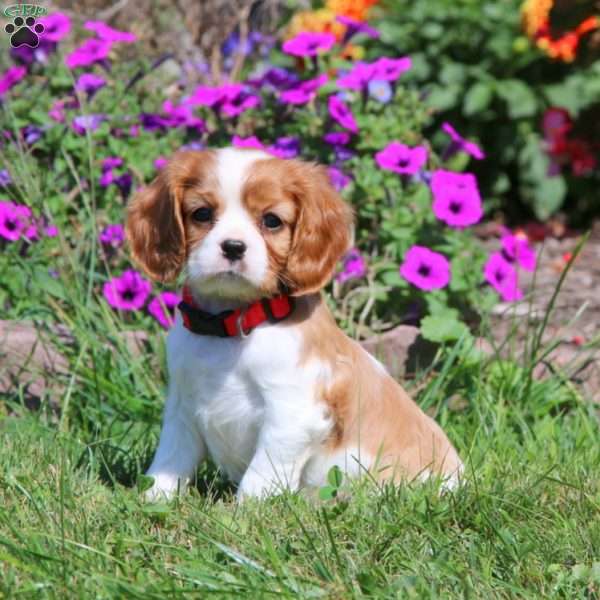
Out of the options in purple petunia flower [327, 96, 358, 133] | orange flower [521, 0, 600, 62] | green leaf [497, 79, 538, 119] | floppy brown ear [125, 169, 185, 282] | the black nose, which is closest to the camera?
the black nose

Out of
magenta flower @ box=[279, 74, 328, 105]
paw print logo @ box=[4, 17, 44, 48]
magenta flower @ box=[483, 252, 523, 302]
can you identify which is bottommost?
magenta flower @ box=[483, 252, 523, 302]

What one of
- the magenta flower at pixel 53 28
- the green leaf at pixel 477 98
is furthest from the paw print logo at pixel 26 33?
the green leaf at pixel 477 98

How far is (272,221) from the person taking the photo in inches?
143

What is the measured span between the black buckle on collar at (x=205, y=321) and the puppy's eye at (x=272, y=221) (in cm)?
30

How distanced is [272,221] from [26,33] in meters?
2.76

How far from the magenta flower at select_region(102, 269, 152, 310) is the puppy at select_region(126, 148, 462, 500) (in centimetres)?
125

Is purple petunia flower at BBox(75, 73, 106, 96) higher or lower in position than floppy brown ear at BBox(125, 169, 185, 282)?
higher

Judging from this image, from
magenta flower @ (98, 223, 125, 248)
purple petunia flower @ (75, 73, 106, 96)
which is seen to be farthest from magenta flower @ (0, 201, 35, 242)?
purple petunia flower @ (75, 73, 106, 96)

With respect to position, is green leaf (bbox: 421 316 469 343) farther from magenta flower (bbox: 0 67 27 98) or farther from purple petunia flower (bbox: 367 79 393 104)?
magenta flower (bbox: 0 67 27 98)

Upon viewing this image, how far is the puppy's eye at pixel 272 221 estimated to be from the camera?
3.61 m

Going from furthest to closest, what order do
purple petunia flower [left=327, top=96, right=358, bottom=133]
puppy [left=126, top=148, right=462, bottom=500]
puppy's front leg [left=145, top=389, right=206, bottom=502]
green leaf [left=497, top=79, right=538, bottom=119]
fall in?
green leaf [left=497, top=79, right=538, bottom=119] → purple petunia flower [left=327, top=96, right=358, bottom=133] → puppy's front leg [left=145, top=389, right=206, bottom=502] → puppy [left=126, top=148, right=462, bottom=500]

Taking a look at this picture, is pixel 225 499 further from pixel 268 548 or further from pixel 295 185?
pixel 295 185

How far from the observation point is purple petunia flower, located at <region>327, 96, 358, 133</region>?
5457 millimetres

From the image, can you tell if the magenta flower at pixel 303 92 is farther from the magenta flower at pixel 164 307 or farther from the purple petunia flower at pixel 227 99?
the magenta flower at pixel 164 307
